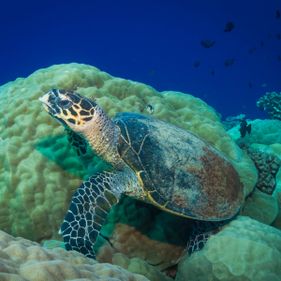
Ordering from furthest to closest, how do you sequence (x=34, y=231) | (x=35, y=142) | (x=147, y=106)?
(x=147, y=106), (x=35, y=142), (x=34, y=231)

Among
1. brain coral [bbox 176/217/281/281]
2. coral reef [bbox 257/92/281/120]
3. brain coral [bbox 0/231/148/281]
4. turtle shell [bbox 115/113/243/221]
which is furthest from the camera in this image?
coral reef [bbox 257/92/281/120]

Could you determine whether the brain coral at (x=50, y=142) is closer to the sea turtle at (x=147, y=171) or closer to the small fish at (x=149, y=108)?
the small fish at (x=149, y=108)

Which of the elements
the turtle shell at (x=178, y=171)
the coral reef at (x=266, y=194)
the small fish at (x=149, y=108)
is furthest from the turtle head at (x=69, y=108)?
the coral reef at (x=266, y=194)

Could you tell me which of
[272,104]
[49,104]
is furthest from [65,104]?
[272,104]

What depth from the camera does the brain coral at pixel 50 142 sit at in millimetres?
4352

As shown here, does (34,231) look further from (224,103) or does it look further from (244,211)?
(224,103)

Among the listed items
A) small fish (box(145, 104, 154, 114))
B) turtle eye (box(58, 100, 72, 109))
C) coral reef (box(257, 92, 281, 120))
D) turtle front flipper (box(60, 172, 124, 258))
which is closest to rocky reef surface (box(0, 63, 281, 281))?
small fish (box(145, 104, 154, 114))

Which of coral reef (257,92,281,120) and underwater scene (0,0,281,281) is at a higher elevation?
coral reef (257,92,281,120)

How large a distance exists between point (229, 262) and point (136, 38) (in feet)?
298

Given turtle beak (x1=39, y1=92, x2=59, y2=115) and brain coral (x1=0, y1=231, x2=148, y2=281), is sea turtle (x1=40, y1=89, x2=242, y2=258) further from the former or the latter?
brain coral (x1=0, y1=231, x2=148, y2=281)

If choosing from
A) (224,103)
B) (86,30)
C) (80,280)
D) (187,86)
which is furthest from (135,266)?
(86,30)

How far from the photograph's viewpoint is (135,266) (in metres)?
A: 4.04

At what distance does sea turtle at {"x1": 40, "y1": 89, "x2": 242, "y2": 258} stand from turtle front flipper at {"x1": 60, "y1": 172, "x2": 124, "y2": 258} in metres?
0.01

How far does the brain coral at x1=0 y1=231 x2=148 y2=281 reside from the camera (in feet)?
5.91
